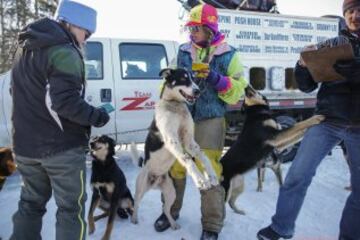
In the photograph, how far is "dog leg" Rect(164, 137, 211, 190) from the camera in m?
3.21

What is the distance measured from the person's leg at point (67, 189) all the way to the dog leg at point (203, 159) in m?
1.04

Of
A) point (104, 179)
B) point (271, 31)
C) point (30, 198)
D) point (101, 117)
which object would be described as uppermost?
point (271, 31)

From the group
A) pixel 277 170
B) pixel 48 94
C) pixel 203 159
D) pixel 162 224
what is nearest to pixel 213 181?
pixel 203 159

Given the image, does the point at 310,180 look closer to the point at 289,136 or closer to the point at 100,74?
the point at 289,136

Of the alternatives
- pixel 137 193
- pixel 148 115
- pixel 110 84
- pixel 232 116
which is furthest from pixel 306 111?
pixel 137 193

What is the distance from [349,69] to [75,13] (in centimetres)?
185

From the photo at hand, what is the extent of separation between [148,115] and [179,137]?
2990 mm

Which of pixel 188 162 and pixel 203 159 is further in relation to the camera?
pixel 203 159

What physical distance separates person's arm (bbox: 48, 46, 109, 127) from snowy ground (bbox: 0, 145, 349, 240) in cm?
154

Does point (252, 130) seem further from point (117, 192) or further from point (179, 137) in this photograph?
point (117, 192)

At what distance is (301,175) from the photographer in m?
3.12

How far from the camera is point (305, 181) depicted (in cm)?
314

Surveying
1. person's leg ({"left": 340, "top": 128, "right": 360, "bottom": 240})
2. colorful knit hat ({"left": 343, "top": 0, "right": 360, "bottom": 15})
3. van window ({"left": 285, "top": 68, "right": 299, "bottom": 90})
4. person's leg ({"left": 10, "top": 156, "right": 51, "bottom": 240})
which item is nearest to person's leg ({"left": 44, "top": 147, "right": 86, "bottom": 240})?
person's leg ({"left": 10, "top": 156, "right": 51, "bottom": 240})

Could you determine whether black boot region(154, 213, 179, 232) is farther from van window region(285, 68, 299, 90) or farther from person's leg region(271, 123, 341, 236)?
van window region(285, 68, 299, 90)
